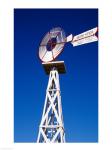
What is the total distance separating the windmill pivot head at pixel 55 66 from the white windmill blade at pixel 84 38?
0.48 metres

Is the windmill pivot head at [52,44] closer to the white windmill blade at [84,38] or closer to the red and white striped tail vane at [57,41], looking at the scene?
the red and white striped tail vane at [57,41]

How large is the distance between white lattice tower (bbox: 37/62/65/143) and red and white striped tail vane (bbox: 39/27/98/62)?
→ 0.23 meters

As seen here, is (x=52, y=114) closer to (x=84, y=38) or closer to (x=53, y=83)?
(x=53, y=83)

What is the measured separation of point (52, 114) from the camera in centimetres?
489

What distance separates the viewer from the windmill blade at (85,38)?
3.56 meters

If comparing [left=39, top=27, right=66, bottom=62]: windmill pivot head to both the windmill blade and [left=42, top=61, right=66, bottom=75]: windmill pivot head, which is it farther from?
the windmill blade

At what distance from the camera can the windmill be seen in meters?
4.22

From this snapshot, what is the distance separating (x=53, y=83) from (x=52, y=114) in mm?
340

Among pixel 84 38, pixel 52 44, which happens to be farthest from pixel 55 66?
pixel 84 38

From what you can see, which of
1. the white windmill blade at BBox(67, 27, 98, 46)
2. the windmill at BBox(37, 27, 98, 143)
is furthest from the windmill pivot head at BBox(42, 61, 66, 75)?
→ the white windmill blade at BBox(67, 27, 98, 46)

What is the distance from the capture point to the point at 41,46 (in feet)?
14.4
